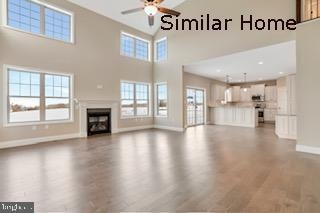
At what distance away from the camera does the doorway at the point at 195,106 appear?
995cm

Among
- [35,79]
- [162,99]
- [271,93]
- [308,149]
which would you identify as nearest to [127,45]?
[162,99]

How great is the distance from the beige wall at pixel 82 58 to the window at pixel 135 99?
1.13 ft

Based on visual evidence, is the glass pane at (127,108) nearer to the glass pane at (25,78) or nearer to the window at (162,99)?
the window at (162,99)

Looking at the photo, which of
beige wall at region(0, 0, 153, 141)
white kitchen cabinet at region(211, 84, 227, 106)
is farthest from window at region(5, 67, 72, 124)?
white kitchen cabinet at region(211, 84, 227, 106)

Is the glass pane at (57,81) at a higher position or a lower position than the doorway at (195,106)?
higher

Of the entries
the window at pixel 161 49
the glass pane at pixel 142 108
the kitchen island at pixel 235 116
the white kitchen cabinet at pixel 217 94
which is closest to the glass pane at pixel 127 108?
the glass pane at pixel 142 108

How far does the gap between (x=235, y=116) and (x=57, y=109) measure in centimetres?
880

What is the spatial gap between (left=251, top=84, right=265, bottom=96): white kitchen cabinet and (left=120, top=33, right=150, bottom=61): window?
7.75m

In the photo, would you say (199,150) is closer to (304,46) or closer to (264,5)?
(304,46)

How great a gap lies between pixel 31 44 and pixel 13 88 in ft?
4.98

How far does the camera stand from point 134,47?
8.97 meters

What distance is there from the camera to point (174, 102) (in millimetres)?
8562

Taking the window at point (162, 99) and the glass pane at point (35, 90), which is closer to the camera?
the glass pane at point (35, 90)

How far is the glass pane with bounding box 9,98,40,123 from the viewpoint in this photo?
5461 mm
